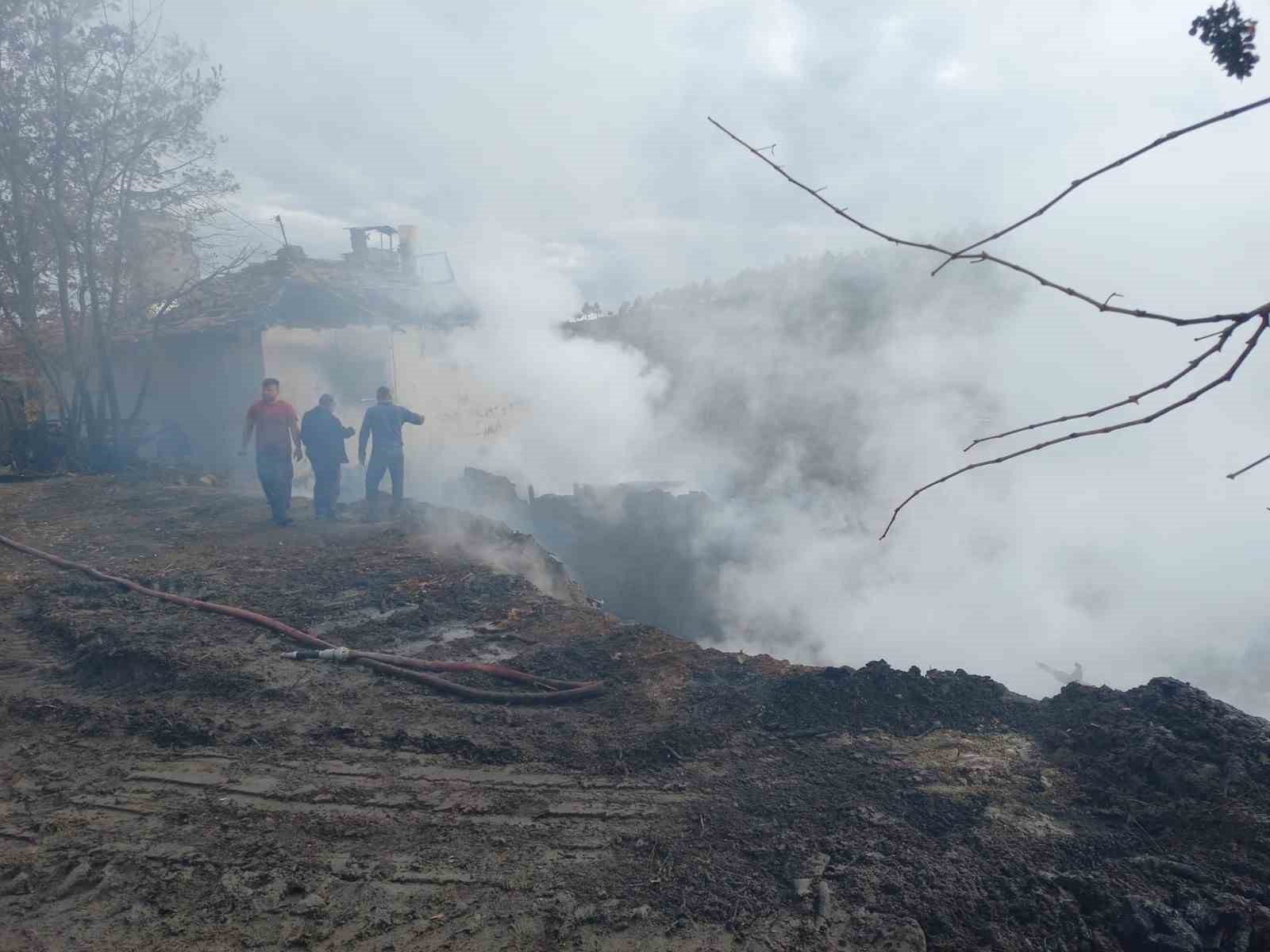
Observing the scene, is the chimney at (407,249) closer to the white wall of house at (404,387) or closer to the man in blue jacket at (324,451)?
the white wall of house at (404,387)

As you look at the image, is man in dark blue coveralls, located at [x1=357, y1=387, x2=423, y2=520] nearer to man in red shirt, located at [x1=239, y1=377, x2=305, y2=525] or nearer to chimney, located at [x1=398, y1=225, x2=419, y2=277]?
man in red shirt, located at [x1=239, y1=377, x2=305, y2=525]

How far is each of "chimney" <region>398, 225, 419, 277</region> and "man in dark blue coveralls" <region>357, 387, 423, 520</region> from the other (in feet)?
33.0

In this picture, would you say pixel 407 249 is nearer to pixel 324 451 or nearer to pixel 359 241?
pixel 359 241

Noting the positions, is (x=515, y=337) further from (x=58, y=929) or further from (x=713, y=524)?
(x=58, y=929)

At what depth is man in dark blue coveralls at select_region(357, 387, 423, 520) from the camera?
10289 mm

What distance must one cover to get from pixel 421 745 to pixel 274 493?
622 centimetres

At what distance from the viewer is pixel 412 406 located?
1689 centimetres

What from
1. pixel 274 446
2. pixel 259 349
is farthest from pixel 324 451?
pixel 259 349

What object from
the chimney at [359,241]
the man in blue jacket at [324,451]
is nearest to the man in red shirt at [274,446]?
the man in blue jacket at [324,451]

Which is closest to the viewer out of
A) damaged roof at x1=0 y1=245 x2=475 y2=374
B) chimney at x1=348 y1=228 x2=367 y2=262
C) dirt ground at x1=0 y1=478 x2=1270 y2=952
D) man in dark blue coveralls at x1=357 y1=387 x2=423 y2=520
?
dirt ground at x1=0 y1=478 x2=1270 y2=952

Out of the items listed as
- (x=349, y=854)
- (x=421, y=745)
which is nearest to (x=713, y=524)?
(x=421, y=745)

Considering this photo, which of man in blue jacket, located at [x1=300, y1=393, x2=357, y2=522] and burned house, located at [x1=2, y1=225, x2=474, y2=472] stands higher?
burned house, located at [x1=2, y1=225, x2=474, y2=472]

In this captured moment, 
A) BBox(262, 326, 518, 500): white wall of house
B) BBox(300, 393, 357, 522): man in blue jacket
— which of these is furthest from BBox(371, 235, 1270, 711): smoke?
BBox(300, 393, 357, 522): man in blue jacket

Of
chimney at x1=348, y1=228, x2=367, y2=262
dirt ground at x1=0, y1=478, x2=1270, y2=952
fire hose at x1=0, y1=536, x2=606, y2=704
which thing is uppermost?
chimney at x1=348, y1=228, x2=367, y2=262
